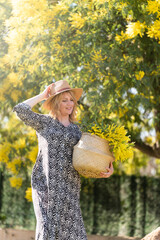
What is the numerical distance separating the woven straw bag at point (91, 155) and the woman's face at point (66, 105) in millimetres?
321

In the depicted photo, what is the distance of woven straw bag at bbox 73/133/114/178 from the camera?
3.25 metres

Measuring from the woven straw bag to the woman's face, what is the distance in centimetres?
32

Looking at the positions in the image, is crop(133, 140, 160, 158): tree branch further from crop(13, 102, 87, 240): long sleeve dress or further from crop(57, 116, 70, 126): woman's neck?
crop(13, 102, 87, 240): long sleeve dress

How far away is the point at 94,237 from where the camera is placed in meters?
5.46

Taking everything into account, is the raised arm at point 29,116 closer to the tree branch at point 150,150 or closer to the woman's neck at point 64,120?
the woman's neck at point 64,120

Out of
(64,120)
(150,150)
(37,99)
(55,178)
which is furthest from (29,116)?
(150,150)

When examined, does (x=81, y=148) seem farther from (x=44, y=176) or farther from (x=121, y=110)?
(x=121, y=110)

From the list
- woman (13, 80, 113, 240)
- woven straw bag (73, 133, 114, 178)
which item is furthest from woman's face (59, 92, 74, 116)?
woven straw bag (73, 133, 114, 178)

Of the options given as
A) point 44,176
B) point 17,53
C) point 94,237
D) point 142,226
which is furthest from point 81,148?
point 142,226

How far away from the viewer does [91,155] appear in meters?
3.26

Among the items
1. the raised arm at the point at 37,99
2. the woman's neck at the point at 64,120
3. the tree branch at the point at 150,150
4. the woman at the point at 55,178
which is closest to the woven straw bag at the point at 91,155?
the woman at the point at 55,178

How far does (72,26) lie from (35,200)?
2.04 meters

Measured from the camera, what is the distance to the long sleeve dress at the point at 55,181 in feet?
10.8

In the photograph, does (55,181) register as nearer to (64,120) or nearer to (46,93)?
(64,120)
